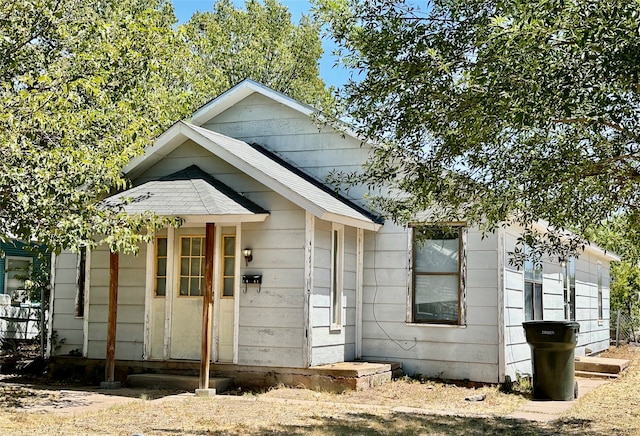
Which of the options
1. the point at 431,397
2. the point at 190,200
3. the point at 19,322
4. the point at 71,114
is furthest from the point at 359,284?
the point at 19,322

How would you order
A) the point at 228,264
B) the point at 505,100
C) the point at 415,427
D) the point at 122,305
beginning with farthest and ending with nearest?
the point at 122,305 < the point at 228,264 < the point at 415,427 < the point at 505,100

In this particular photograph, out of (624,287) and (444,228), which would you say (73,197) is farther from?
(624,287)

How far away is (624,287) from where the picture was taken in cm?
2622

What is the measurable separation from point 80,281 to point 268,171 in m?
4.34

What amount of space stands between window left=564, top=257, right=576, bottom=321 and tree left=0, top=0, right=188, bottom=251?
11.1m

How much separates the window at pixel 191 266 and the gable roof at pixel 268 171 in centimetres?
151

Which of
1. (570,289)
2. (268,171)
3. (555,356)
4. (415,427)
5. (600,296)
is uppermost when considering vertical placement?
(268,171)

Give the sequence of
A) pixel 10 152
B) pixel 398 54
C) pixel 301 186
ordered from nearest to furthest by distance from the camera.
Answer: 1. pixel 398 54
2. pixel 10 152
3. pixel 301 186

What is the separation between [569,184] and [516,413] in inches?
152

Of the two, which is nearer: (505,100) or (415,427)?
(505,100)

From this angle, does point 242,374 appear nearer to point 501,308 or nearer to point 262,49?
point 501,308

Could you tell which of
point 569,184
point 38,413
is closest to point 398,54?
point 569,184

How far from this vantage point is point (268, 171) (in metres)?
12.2

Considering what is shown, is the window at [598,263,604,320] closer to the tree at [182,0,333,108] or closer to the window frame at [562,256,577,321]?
the window frame at [562,256,577,321]
